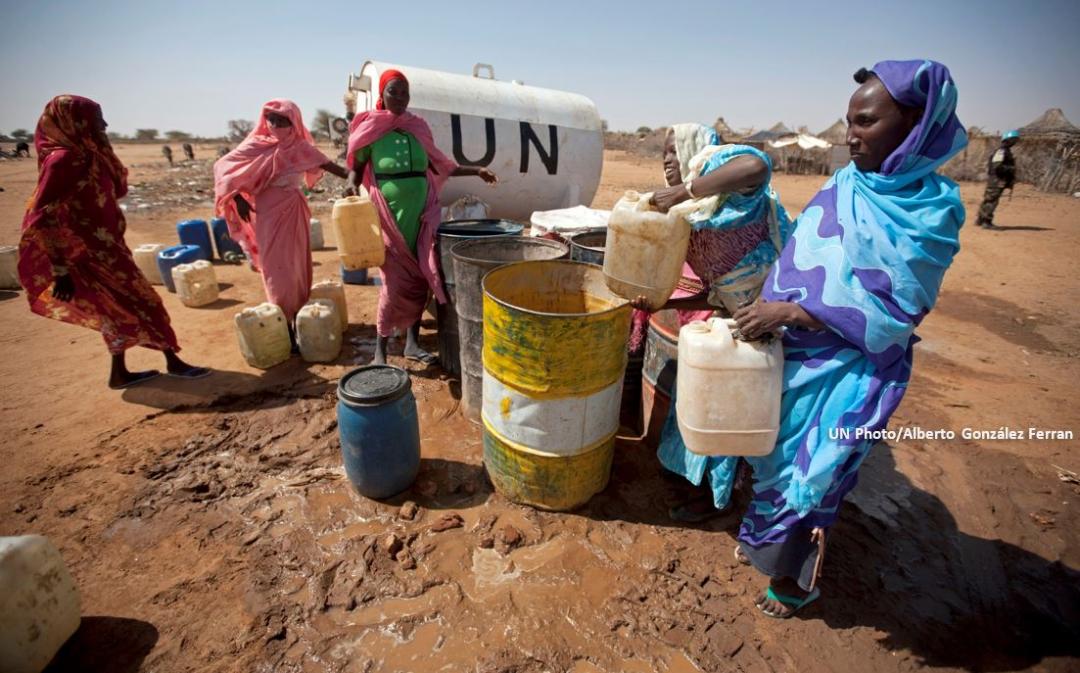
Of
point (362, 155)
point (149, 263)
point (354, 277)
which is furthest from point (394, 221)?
point (149, 263)

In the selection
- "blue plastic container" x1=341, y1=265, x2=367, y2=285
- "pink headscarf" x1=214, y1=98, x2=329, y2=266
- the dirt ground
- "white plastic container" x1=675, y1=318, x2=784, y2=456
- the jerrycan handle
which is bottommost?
the dirt ground

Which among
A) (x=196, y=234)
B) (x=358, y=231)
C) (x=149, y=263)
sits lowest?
(x=149, y=263)

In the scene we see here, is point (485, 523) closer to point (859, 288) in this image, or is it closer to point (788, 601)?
point (788, 601)

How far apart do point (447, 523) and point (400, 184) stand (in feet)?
8.54

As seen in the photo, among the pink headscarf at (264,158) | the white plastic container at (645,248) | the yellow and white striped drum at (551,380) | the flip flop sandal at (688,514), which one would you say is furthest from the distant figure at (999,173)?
the pink headscarf at (264,158)

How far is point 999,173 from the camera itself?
1066cm

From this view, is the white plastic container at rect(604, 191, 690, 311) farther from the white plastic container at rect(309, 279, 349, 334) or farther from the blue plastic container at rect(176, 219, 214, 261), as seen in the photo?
the blue plastic container at rect(176, 219, 214, 261)

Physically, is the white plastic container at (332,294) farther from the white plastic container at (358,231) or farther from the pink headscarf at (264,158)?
the white plastic container at (358,231)

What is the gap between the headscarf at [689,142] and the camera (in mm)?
2121

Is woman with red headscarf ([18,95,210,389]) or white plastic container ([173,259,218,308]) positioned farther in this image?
white plastic container ([173,259,218,308])

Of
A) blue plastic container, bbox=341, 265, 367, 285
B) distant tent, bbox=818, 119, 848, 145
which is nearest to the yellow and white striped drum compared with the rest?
blue plastic container, bbox=341, 265, 367, 285

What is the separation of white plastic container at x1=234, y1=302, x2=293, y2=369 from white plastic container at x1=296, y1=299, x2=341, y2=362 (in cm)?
15

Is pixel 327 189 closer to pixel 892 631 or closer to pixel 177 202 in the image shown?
pixel 177 202

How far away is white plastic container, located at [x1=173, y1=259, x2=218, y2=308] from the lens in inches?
226
